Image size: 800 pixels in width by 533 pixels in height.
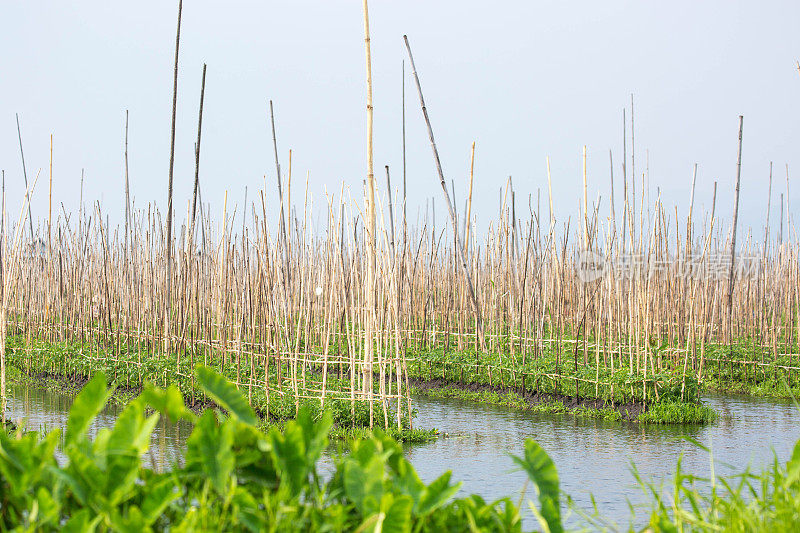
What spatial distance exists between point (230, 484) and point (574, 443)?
3.86 m

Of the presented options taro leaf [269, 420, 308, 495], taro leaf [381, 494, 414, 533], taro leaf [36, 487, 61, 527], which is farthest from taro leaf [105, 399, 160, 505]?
taro leaf [381, 494, 414, 533]

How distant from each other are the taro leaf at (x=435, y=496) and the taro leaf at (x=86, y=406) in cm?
83

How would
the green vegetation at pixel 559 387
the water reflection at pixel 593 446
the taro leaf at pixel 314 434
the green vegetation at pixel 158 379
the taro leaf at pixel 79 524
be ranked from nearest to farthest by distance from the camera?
the taro leaf at pixel 79 524 → the taro leaf at pixel 314 434 → the water reflection at pixel 593 446 → the green vegetation at pixel 158 379 → the green vegetation at pixel 559 387

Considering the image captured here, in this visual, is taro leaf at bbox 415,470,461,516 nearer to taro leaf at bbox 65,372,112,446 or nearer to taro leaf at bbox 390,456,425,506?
taro leaf at bbox 390,456,425,506

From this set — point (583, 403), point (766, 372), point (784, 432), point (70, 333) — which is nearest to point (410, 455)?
point (583, 403)

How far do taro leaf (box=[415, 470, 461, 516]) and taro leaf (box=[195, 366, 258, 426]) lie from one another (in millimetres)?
515

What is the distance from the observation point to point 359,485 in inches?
74.5

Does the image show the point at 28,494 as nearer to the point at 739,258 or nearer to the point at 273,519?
the point at 273,519

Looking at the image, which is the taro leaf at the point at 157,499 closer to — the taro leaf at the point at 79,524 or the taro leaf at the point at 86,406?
the taro leaf at the point at 79,524

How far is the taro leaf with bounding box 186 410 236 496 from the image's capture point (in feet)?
6.33

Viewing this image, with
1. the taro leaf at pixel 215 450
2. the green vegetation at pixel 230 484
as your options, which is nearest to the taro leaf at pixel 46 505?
the green vegetation at pixel 230 484

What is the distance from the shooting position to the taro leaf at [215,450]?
1930mm

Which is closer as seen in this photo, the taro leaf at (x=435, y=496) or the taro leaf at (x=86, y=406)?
the taro leaf at (x=435, y=496)

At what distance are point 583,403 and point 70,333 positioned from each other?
5.96 m
